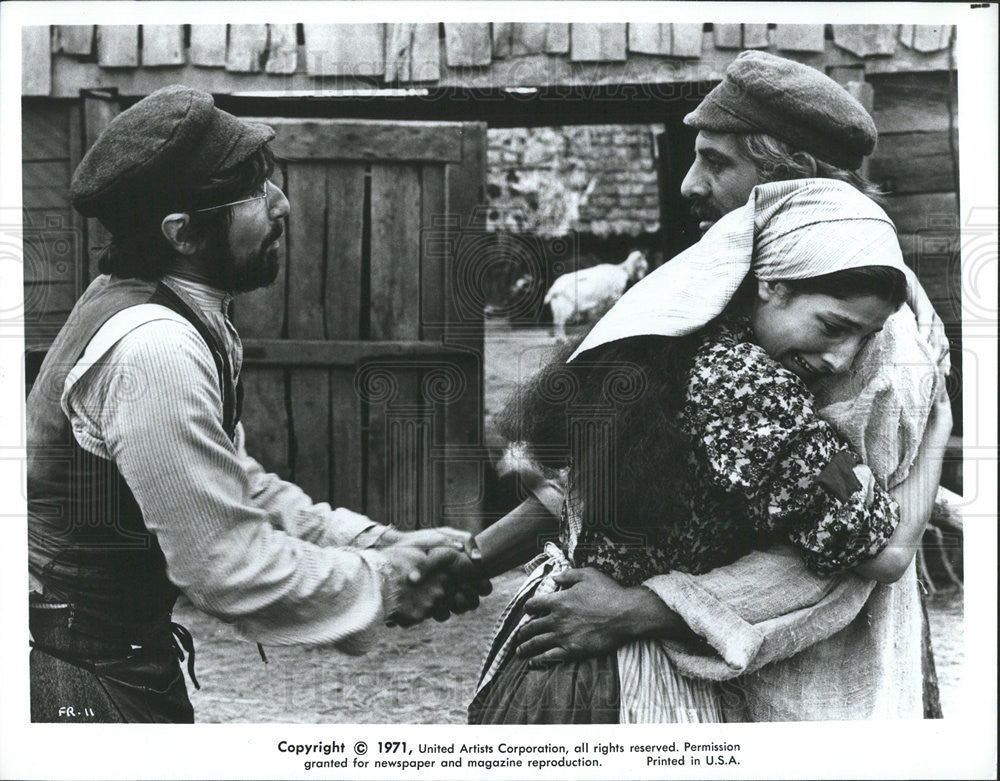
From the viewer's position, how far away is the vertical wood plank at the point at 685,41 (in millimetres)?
3104

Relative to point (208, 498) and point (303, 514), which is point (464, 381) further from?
point (208, 498)

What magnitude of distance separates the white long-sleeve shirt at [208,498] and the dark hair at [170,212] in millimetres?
102

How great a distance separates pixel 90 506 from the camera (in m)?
3.00

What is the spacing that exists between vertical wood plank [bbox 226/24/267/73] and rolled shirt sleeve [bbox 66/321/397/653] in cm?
82

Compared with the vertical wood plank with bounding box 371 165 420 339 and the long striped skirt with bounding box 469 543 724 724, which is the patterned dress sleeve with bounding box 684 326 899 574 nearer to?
the long striped skirt with bounding box 469 543 724 724

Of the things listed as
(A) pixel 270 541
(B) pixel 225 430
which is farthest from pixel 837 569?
(B) pixel 225 430

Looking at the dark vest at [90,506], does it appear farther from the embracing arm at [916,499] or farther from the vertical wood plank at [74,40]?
the embracing arm at [916,499]

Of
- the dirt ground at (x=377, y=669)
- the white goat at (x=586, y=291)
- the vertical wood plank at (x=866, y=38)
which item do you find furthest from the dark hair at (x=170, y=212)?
the vertical wood plank at (x=866, y=38)

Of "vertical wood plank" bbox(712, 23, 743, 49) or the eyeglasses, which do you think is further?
"vertical wood plank" bbox(712, 23, 743, 49)

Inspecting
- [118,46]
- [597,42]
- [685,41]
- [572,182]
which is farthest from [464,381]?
[118,46]

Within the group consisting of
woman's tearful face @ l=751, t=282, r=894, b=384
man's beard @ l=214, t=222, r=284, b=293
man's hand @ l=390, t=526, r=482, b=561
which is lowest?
man's hand @ l=390, t=526, r=482, b=561

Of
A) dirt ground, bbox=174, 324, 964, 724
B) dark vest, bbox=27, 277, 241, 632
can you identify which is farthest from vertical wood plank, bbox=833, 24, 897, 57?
dark vest, bbox=27, 277, 241, 632

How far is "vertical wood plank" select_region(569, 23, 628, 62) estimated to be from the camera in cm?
311

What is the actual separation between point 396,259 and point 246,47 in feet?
2.52
